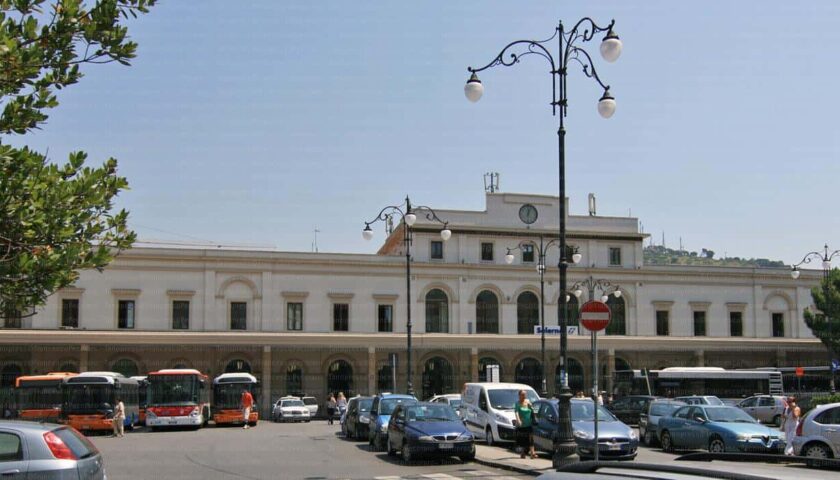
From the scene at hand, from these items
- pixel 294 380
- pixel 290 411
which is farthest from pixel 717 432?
pixel 294 380

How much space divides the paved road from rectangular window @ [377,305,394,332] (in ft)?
82.9

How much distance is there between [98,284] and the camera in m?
52.9

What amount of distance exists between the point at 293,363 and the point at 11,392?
18.0 metres

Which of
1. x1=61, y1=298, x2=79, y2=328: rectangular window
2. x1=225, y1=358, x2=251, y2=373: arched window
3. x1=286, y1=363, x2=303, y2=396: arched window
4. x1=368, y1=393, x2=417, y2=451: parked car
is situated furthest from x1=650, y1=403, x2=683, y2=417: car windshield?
x1=61, y1=298, x2=79, y2=328: rectangular window

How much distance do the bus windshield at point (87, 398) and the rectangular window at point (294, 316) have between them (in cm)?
1807

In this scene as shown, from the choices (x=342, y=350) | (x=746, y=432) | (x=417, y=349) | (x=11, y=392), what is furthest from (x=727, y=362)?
(x=11, y=392)

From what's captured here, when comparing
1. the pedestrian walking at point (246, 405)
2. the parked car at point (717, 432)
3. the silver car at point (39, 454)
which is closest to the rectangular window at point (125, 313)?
the pedestrian walking at point (246, 405)

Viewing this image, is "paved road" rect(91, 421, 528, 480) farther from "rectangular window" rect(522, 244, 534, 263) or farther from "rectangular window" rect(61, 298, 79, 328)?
"rectangular window" rect(522, 244, 534, 263)

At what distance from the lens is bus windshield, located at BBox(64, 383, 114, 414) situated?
38031mm

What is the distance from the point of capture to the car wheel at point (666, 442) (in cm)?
2552

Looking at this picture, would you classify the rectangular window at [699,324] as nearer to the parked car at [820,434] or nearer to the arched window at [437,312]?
the arched window at [437,312]

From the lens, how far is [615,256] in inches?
A: 2406

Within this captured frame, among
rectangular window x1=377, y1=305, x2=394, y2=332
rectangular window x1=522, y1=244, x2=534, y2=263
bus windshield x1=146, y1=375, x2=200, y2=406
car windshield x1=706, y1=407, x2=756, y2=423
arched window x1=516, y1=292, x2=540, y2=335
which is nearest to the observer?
car windshield x1=706, y1=407, x2=756, y2=423

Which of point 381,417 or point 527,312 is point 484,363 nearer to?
point 527,312
